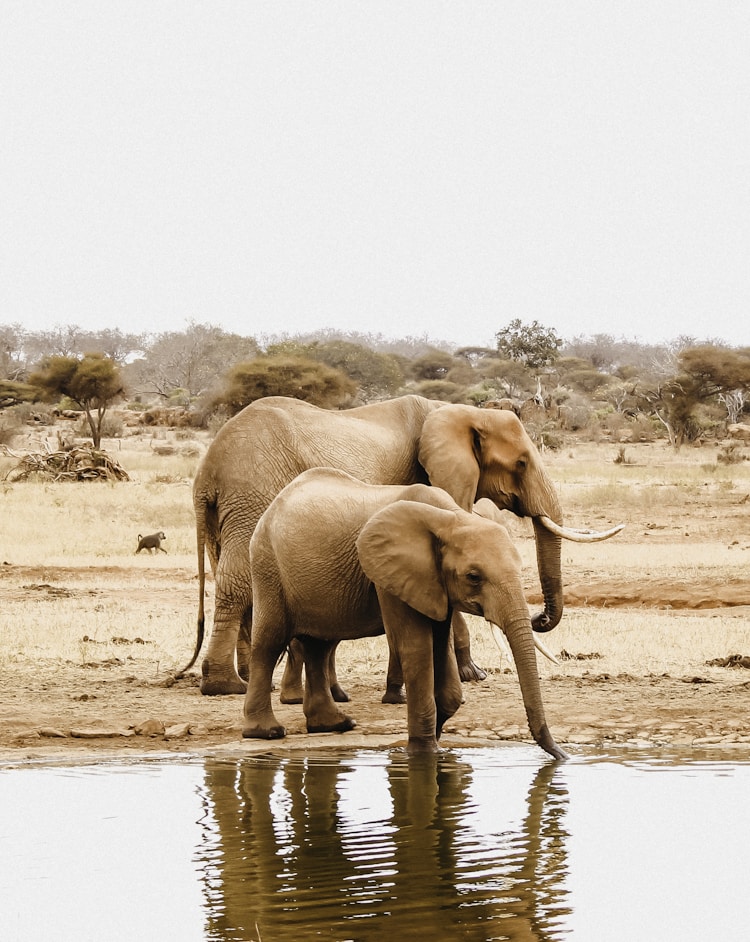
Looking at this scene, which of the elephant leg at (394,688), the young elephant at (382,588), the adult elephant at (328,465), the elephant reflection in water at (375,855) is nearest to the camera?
the elephant reflection in water at (375,855)

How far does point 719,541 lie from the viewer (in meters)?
21.7

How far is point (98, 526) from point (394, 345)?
106 metres

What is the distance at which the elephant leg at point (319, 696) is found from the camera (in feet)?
30.6

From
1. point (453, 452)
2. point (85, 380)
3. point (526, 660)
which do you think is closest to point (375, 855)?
point (526, 660)

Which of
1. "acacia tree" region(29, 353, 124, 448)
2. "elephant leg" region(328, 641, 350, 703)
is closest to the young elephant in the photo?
"elephant leg" region(328, 641, 350, 703)

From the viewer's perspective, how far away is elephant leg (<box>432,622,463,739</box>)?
8.53 metres

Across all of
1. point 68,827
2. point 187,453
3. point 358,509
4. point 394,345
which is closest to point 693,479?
point 187,453

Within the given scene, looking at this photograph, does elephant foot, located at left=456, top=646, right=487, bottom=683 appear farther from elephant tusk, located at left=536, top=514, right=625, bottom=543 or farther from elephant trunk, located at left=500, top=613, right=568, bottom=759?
elephant trunk, located at left=500, top=613, right=568, bottom=759

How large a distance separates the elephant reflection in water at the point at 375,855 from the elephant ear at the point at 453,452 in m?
3.22

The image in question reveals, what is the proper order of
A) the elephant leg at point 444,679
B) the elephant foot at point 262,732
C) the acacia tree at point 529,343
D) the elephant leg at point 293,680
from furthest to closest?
1. the acacia tree at point 529,343
2. the elephant leg at point 293,680
3. the elephant foot at point 262,732
4. the elephant leg at point 444,679

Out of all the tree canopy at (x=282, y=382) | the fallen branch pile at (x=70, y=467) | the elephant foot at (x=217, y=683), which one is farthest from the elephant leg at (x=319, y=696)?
the tree canopy at (x=282, y=382)

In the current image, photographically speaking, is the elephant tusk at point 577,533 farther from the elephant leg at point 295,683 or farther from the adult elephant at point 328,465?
the elephant leg at point 295,683

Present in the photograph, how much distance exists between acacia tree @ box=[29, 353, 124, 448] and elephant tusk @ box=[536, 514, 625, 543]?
1230 inches

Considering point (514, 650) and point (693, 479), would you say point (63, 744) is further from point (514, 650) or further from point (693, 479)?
point (693, 479)
